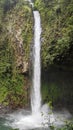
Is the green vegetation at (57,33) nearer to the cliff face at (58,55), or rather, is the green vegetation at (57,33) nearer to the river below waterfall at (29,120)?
the cliff face at (58,55)

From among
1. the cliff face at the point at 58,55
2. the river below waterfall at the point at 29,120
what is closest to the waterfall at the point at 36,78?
the cliff face at the point at 58,55

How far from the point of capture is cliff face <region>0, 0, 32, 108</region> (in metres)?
18.5

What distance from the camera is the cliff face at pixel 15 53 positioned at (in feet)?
60.8

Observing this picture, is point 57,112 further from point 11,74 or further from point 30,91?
point 11,74

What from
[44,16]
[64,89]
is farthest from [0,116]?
[44,16]

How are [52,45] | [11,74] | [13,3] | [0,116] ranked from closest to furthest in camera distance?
[0,116] < [52,45] < [11,74] < [13,3]

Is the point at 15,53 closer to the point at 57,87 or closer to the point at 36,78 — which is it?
the point at 36,78

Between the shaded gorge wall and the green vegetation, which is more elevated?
the green vegetation

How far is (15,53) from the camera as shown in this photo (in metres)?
19.7

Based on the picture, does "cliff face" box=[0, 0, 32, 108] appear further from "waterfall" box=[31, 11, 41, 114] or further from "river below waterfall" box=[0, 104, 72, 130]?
"river below waterfall" box=[0, 104, 72, 130]

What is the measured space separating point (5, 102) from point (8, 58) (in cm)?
311

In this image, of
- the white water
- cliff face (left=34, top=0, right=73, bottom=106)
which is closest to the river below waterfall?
the white water

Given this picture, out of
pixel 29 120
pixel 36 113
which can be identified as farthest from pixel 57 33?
pixel 29 120

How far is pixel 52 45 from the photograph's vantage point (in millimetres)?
17594
